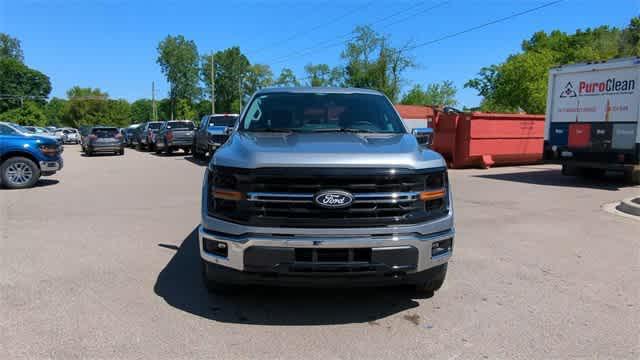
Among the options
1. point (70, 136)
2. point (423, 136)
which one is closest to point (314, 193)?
point (423, 136)

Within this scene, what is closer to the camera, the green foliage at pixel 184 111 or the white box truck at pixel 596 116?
the white box truck at pixel 596 116

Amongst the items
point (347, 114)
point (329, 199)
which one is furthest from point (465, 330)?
point (347, 114)

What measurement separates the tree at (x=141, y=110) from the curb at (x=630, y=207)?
129126mm

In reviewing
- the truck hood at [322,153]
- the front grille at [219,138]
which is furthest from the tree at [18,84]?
the truck hood at [322,153]

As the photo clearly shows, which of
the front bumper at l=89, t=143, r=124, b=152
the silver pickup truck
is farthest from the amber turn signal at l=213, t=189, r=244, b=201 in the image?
the front bumper at l=89, t=143, r=124, b=152

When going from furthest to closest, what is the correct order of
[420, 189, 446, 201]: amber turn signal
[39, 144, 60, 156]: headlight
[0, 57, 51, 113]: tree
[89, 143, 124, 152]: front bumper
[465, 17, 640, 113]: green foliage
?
[0, 57, 51, 113]: tree < [465, 17, 640, 113]: green foliage < [89, 143, 124, 152]: front bumper < [39, 144, 60, 156]: headlight < [420, 189, 446, 201]: amber turn signal

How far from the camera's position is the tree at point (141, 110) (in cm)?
13012

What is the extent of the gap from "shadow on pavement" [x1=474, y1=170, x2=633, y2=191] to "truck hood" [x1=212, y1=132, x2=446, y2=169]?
34.1ft

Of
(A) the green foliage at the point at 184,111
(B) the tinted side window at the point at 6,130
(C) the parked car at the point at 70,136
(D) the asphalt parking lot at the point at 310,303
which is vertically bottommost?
(C) the parked car at the point at 70,136

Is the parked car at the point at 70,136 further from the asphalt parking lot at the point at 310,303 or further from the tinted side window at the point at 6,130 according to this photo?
the asphalt parking lot at the point at 310,303

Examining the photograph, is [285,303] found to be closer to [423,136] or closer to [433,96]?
[423,136]

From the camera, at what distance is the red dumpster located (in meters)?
17.3

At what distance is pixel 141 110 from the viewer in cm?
13462

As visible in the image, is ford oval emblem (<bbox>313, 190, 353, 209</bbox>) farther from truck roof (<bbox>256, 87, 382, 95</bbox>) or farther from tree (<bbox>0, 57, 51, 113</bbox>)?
tree (<bbox>0, 57, 51, 113</bbox>)
